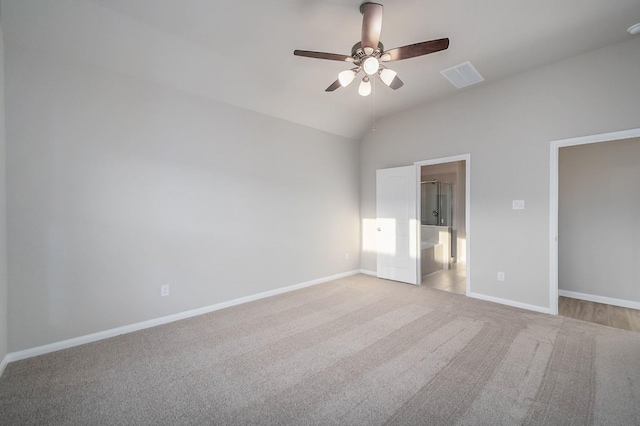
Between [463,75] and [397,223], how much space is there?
239cm

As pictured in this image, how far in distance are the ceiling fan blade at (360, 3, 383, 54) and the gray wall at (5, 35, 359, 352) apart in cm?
210

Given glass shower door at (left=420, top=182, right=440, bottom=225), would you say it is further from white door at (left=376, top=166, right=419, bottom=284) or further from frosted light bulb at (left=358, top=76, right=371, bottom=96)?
frosted light bulb at (left=358, top=76, right=371, bottom=96)

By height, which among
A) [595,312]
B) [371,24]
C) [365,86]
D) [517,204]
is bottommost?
[595,312]

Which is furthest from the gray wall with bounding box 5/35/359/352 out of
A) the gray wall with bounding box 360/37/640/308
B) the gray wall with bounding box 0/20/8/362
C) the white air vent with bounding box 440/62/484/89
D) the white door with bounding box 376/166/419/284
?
the gray wall with bounding box 360/37/640/308

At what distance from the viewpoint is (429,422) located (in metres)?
1.59

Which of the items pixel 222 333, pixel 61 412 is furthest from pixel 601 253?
pixel 61 412

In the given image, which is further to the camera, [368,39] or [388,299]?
[388,299]

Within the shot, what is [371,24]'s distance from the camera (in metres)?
2.03

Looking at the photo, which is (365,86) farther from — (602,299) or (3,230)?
(602,299)

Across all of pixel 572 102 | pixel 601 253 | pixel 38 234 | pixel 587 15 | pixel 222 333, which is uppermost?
pixel 587 15

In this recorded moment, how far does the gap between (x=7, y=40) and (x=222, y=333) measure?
3154mm

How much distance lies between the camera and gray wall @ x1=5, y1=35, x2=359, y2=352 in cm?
234

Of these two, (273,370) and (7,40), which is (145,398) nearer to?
(273,370)

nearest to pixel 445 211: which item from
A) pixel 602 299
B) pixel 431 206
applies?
pixel 431 206
